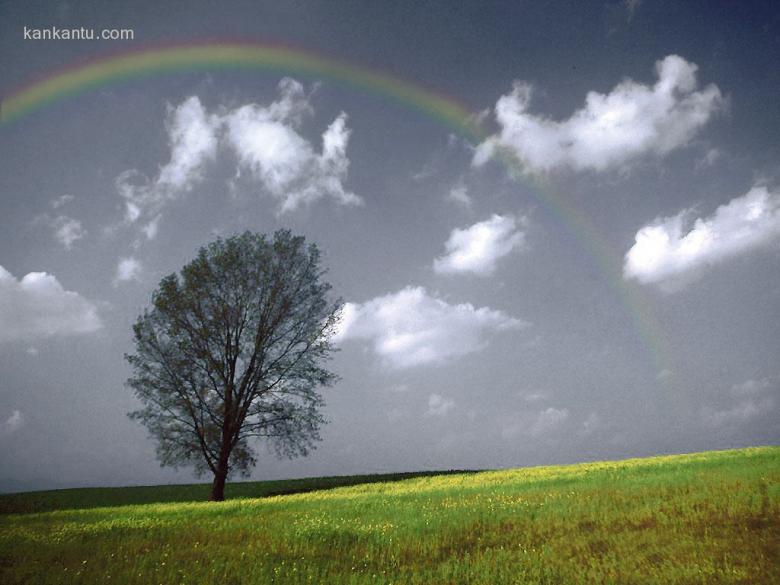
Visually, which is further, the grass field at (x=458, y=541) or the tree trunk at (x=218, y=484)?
the tree trunk at (x=218, y=484)

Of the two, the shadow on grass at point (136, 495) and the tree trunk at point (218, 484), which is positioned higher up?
the tree trunk at point (218, 484)

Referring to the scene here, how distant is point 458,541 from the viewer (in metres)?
12.1

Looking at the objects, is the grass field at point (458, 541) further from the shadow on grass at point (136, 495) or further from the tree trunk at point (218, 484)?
the shadow on grass at point (136, 495)

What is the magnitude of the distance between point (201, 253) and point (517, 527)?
965 inches

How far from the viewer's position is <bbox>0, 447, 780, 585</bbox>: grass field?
30.5ft

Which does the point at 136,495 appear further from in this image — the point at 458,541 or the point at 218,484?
the point at 458,541

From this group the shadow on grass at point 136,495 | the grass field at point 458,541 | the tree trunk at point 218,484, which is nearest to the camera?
the grass field at point 458,541

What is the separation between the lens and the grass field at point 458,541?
30.5ft

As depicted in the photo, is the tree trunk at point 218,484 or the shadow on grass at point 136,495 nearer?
the tree trunk at point 218,484

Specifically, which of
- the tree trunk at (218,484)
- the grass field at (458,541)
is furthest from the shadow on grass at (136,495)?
the grass field at (458,541)

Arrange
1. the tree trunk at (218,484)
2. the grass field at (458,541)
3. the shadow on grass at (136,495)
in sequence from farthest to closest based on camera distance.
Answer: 1. the shadow on grass at (136,495)
2. the tree trunk at (218,484)
3. the grass field at (458,541)

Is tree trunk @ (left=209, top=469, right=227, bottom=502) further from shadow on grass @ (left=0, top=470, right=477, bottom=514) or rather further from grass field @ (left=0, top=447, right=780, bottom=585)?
grass field @ (left=0, top=447, right=780, bottom=585)

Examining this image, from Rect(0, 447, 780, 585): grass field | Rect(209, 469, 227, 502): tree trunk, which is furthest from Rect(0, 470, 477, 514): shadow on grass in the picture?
Rect(0, 447, 780, 585): grass field

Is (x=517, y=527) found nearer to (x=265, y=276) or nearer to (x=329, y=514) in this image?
(x=329, y=514)
